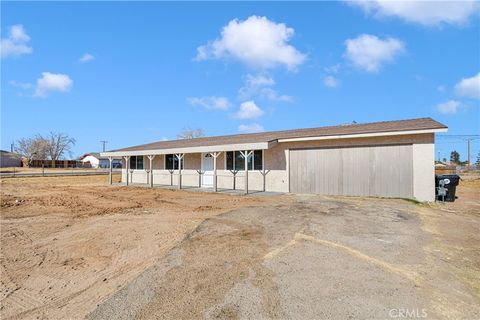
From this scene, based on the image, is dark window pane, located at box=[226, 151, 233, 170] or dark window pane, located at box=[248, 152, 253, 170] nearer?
dark window pane, located at box=[248, 152, 253, 170]

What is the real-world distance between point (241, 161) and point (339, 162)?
509 centimetres

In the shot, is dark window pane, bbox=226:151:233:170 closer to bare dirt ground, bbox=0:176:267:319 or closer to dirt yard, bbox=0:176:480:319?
bare dirt ground, bbox=0:176:267:319

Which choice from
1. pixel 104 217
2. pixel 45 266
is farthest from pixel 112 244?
pixel 104 217

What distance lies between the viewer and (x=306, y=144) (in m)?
14.1

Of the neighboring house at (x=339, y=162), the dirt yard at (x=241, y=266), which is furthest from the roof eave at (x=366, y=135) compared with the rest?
the dirt yard at (x=241, y=266)

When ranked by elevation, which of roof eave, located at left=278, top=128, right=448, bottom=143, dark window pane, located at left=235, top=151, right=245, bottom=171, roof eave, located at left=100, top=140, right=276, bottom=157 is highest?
roof eave, located at left=278, top=128, right=448, bottom=143

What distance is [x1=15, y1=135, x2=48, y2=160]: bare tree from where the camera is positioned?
230 ft

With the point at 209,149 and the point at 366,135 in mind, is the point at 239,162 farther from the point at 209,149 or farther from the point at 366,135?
the point at 366,135

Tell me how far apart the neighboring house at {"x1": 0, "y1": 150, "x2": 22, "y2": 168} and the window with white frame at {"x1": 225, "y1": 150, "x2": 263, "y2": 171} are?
7191 centimetres

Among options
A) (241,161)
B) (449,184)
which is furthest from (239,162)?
(449,184)

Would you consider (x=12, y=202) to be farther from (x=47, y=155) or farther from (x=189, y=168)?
(x=47, y=155)

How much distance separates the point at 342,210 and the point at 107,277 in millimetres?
6988

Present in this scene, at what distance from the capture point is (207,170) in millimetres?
17719

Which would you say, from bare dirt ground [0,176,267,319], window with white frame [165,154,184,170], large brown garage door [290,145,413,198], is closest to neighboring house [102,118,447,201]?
large brown garage door [290,145,413,198]
